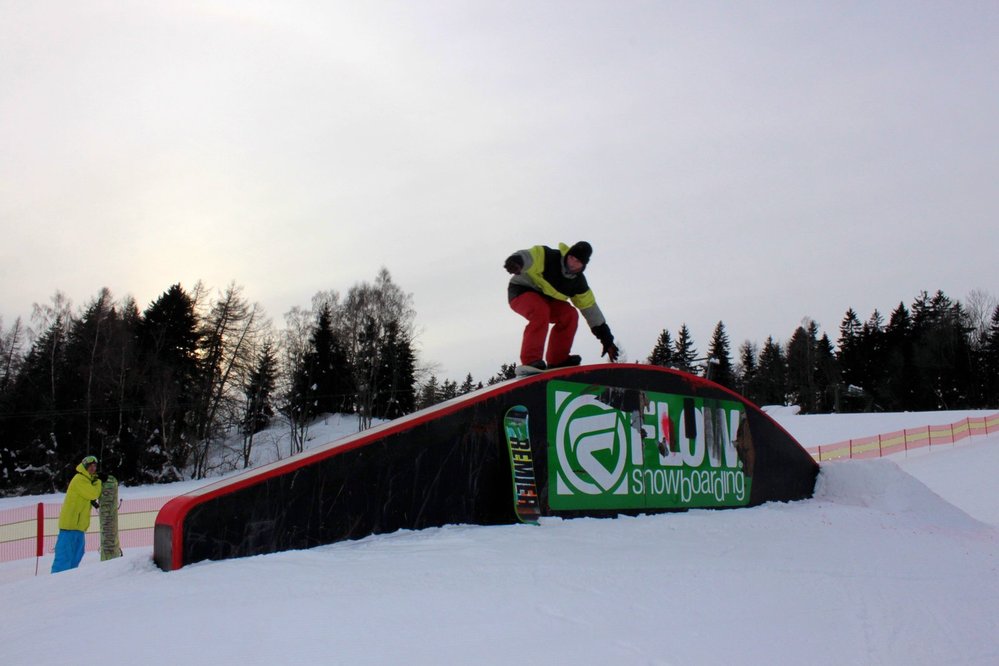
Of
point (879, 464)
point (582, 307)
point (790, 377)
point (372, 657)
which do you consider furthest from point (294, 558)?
point (790, 377)

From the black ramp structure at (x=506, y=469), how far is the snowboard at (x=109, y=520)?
482 centimetres

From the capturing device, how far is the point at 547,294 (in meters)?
6.63

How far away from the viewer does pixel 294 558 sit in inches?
149

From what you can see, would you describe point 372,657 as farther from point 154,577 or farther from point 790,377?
point 790,377

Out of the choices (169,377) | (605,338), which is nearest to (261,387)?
(169,377)

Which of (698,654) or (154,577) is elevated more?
(154,577)

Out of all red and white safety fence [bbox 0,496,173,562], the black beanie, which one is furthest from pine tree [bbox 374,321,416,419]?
the black beanie

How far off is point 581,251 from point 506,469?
7.35 ft

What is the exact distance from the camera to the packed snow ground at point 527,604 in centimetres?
256

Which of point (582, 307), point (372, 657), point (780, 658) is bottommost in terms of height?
point (780, 658)

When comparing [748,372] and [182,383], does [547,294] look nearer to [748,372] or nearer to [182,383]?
[182,383]

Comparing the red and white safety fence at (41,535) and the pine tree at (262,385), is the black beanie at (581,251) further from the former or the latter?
the pine tree at (262,385)

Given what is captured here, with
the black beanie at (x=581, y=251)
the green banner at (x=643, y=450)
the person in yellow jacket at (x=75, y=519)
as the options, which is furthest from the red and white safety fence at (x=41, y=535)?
the black beanie at (x=581, y=251)

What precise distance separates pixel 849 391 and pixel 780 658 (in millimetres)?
74613
